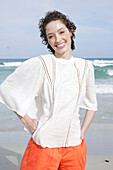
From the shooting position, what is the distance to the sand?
3331 mm

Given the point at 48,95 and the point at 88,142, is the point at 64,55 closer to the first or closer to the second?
the point at 48,95

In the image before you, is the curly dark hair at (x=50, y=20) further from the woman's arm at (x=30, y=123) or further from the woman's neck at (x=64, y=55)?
the woman's arm at (x=30, y=123)

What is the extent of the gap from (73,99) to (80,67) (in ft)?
0.84

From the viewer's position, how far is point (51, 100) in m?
1.61

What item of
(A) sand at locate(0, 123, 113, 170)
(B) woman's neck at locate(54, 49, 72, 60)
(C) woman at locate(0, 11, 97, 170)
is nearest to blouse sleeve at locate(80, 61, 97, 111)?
(C) woman at locate(0, 11, 97, 170)

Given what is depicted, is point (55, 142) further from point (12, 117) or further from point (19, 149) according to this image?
point (12, 117)

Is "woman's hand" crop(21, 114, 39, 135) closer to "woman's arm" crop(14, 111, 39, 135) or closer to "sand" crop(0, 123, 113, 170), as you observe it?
"woman's arm" crop(14, 111, 39, 135)

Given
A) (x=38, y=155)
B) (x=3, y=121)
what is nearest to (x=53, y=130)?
(x=38, y=155)

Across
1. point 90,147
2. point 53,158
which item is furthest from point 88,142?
point 53,158

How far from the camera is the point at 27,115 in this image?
1.69m

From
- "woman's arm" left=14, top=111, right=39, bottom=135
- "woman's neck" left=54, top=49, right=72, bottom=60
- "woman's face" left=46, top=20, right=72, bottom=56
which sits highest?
"woman's face" left=46, top=20, right=72, bottom=56

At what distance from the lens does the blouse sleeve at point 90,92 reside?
182 cm

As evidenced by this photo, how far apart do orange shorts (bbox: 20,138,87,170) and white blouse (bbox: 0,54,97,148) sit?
4 centimetres

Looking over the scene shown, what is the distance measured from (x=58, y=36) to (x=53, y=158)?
0.85m
